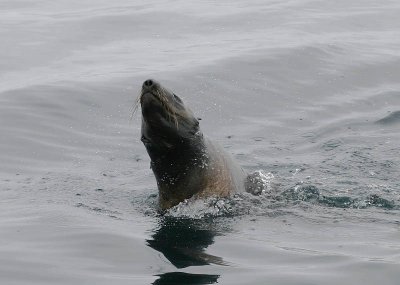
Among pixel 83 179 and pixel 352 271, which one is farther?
pixel 83 179

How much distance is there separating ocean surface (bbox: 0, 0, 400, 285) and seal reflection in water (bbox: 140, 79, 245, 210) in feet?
0.57

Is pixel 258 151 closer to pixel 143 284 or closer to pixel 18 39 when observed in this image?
pixel 143 284

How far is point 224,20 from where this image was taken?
825 inches

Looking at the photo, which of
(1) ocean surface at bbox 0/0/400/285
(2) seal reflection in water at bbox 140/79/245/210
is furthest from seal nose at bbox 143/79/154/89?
(1) ocean surface at bbox 0/0/400/285

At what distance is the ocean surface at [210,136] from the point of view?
25.4 ft

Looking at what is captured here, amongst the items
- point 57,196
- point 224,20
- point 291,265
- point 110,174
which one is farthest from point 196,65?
point 291,265

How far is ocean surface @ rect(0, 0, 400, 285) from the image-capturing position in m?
7.74

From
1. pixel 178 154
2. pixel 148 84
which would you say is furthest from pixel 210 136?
pixel 148 84

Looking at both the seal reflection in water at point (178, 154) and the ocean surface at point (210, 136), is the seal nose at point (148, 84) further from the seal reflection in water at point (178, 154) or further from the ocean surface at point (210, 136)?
the ocean surface at point (210, 136)

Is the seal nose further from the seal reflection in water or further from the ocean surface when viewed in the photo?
the ocean surface

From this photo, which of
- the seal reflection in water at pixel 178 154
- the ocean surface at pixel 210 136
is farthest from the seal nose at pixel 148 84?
the ocean surface at pixel 210 136

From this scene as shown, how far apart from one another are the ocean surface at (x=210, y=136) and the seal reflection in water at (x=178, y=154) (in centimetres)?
17

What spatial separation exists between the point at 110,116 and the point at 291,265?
287 inches

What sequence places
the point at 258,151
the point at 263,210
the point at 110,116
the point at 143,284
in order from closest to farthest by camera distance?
the point at 143,284 → the point at 263,210 → the point at 258,151 → the point at 110,116
